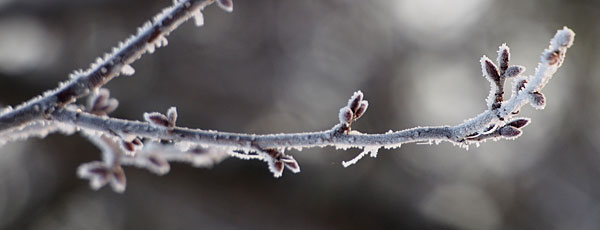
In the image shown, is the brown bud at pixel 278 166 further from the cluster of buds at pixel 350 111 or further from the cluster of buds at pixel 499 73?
the cluster of buds at pixel 499 73

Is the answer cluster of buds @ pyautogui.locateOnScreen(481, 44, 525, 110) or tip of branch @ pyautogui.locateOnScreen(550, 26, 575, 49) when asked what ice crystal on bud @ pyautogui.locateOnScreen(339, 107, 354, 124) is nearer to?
cluster of buds @ pyautogui.locateOnScreen(481, 44, 525, 110)

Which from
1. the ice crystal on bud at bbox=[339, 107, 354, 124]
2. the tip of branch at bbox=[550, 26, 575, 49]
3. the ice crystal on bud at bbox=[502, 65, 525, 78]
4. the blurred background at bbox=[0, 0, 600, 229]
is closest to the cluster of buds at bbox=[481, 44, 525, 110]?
the ice crystal on bud at bbox=[502, 65, 525, 78]

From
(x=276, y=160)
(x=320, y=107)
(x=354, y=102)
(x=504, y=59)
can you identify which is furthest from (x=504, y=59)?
(x=320, y=107)

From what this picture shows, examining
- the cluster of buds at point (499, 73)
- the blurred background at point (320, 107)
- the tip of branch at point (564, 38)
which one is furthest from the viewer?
the blurred background at point (320, 107)

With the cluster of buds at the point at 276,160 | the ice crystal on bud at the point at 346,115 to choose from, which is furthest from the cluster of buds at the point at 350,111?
the cluster of buds at the point at 276,160

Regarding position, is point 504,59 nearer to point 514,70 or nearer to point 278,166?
point 514,70

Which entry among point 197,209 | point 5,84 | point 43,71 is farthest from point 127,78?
point 197,209

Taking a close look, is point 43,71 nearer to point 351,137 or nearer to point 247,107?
point 247,107

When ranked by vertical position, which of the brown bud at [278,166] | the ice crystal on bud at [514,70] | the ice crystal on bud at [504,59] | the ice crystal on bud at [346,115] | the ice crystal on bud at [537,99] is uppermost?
the ice crystal on bud at [504,59]

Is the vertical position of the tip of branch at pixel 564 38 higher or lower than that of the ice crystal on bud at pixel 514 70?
lower
